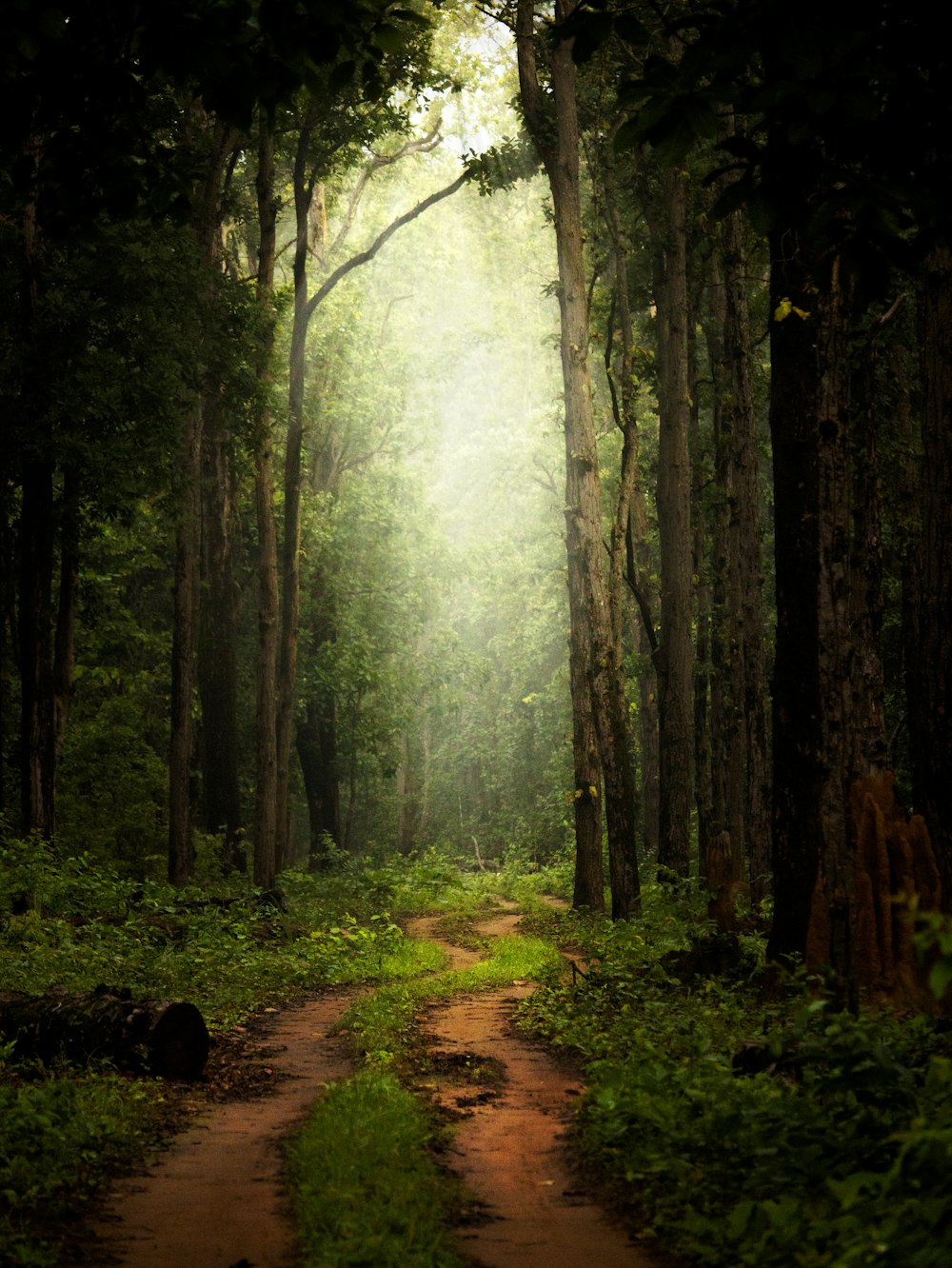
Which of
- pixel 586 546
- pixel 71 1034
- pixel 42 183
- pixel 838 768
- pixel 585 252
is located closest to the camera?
pixel 42 183

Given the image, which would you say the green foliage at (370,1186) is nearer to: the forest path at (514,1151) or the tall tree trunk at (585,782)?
the forest path at (514,1151)

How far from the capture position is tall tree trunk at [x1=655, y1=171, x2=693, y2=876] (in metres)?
20.2

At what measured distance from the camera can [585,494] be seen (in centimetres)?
1939

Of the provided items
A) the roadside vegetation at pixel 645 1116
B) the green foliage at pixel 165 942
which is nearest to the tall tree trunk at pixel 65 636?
the green foliage at pixel 165 942

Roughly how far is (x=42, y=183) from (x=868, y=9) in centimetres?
469

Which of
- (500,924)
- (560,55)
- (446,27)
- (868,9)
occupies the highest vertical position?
(446,27)

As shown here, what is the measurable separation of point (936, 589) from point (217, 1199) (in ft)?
20.5

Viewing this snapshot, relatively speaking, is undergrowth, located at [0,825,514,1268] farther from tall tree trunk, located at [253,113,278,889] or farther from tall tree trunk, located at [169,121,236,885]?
tall tree trunk, located at [169,121,236,885]

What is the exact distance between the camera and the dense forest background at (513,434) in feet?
18.2

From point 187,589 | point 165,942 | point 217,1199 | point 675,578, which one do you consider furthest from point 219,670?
point 217,1199

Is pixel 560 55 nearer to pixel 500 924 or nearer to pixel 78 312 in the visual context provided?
pixel 78 312

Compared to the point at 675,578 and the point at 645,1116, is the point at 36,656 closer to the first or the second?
the point at 675,578

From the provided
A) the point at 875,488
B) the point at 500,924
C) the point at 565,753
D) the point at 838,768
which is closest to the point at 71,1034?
the point at 838,768

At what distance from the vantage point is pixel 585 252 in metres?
31.4
